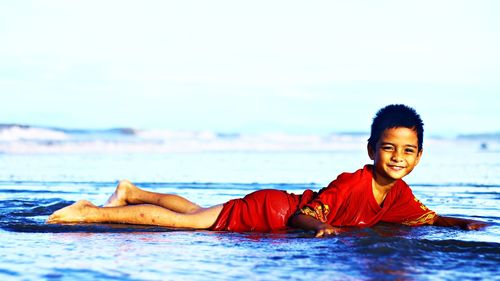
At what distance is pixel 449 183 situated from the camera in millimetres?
11695

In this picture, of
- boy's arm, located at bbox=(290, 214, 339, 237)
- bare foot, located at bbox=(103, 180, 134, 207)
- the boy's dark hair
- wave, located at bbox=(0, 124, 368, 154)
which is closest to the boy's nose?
the boy's dark hair

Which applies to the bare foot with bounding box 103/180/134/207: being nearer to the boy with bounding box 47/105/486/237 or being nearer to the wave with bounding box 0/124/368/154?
the boy with bounding box 47/105/486/237

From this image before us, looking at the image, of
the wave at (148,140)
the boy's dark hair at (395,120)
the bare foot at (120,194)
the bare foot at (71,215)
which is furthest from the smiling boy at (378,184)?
the wave at (148,140)

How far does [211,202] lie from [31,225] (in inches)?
115

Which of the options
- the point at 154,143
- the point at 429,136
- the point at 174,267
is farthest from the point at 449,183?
the point at 429,136

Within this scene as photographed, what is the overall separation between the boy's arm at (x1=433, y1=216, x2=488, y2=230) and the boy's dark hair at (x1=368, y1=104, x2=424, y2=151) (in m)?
0.82

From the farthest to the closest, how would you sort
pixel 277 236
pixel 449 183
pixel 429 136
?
pixel 429 136
pixel 449 183
pixel 277 236

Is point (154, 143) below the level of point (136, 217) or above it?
above

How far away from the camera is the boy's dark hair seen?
20.8ft

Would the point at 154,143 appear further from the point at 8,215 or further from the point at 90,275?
the point at 90,275

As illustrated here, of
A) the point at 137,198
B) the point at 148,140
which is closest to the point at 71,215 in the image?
the point at 137,198

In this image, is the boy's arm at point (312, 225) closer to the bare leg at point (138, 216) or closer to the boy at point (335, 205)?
the boy at point (335, 205)

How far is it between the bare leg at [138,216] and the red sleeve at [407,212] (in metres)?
1.52

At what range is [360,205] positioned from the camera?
654 centimetres
